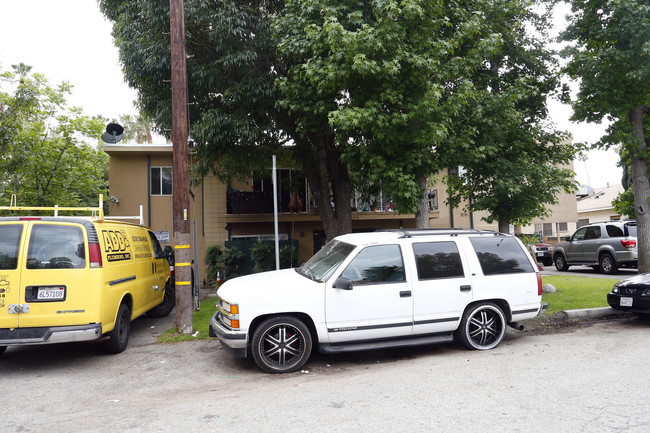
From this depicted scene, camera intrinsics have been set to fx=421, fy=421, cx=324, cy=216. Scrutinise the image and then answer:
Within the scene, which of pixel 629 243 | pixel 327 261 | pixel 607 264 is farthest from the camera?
pixel 607 264

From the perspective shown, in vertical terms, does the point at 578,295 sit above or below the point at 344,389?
above

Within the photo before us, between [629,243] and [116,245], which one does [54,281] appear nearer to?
[116,245]

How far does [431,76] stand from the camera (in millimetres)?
8242

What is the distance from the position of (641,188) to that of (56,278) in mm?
12630

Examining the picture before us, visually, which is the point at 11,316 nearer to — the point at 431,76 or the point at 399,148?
the point at 399,148

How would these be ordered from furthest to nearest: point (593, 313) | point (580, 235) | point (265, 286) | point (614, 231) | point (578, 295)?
point (580, 235)
point (614, 231)
point (578, 295)
point (593, 313)
point (265, 286)

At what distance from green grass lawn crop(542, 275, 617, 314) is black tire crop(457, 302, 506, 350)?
2.32m

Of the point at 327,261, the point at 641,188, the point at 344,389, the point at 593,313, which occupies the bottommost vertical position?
the point at 344,389

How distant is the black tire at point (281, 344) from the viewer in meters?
5.42

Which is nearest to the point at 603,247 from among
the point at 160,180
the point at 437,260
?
the point at 437,260

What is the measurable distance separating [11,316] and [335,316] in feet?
13.9

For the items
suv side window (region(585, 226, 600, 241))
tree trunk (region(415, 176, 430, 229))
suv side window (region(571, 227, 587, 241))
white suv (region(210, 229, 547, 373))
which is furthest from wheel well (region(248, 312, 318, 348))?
suv side window (region(571, 227, 587, 241))

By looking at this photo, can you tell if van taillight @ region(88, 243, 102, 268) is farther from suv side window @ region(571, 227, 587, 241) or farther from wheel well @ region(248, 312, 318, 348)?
suv side window @ region(571, 227, 587, 241)

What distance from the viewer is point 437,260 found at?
6.26 metres
